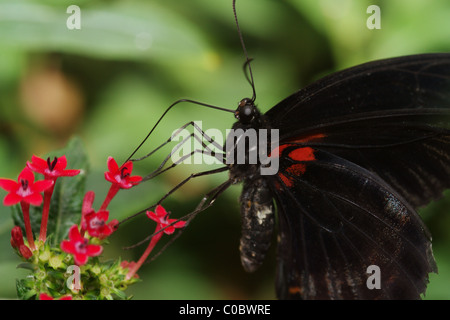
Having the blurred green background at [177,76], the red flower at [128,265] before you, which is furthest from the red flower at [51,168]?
the blurred green background at [177,76]

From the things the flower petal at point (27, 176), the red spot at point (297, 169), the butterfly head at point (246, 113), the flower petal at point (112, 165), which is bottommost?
the flower petal at point (27, 176)

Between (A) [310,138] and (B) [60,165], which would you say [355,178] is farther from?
(B) [60,165]

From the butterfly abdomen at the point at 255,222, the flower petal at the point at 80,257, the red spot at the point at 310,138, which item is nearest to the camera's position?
the flower petal at the point at 80,257

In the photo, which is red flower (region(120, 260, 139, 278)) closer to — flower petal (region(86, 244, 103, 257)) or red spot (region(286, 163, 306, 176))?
flower petal (region(86, 244, 103, 257))

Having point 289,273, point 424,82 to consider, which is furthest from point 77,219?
point 424,82

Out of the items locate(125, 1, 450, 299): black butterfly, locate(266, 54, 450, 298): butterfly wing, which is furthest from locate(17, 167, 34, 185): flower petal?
locate(266, 54, 450, 298): butterfly wing

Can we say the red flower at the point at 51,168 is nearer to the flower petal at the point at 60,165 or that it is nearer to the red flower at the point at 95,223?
the flower petal at the point at 60,165
